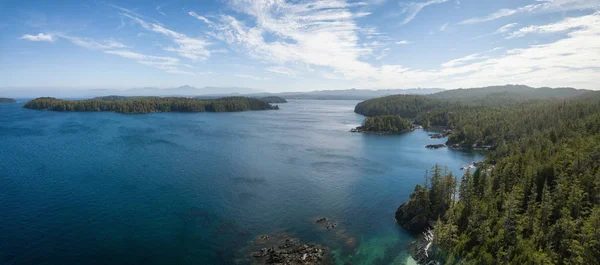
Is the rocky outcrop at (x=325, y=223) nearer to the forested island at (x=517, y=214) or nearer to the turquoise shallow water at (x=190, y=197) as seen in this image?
the turquoise shallow water at (x=190, y=197)

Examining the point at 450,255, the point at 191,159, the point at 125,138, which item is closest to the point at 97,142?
the point at 125,138

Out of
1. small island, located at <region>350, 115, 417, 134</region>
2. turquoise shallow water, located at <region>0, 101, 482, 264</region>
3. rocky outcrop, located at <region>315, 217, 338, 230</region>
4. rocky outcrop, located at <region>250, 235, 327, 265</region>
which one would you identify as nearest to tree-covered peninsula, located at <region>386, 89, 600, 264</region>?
turquoise shallow water, located at <region>0, 101, 482, 264</region>

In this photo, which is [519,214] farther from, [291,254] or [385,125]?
[385,125]

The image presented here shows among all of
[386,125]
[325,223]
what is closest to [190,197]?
[325,223]

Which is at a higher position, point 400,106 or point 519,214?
point 400,106

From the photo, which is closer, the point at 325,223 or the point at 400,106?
the point at 325,223

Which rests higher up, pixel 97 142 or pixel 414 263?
pixel 97 142

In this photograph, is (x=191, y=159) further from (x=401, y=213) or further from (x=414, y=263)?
→ (x=414, y=263)
